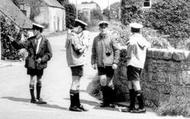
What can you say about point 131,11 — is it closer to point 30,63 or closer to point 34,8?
point 30,63

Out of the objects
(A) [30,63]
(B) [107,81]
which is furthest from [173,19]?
(A) [30,63]

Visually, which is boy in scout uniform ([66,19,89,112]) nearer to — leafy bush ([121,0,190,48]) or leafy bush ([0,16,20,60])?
leafy bush ([121,0,190,48])

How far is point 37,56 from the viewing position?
33.0 ft

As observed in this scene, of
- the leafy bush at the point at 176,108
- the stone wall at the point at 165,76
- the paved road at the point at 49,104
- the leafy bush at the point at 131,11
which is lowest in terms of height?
the paved road at the point at 49,104

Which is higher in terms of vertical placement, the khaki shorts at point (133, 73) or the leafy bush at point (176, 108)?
the khaki shorts at point (133, 73)

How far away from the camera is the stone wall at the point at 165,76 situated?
→ 8.99 metres

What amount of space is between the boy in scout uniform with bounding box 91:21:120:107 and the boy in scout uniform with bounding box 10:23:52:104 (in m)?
1.20

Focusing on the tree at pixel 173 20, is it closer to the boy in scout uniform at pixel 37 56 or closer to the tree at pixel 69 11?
the boy in scout uniform at pixel 37 56

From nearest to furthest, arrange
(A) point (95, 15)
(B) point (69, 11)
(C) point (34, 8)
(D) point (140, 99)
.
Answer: (D) point (140, 99) < (C) point (34, 8) < (B) point (69, 11) < (A) point (95, 15)

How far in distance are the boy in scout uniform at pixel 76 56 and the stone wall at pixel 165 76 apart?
147 cm

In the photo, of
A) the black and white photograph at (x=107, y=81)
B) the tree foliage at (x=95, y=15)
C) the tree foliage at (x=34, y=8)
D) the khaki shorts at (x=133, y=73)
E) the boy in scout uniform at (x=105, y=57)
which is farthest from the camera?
the tree foliage at (x=95, y=15)

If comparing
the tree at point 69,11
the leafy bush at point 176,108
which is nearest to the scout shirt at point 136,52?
the leafy bush at point 176,108

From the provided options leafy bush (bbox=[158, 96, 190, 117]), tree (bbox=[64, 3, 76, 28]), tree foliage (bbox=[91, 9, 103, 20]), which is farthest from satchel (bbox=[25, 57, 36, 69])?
tree foliage (bbox=[91, 9, 103, 20])

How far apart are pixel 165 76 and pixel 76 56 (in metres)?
1.92
